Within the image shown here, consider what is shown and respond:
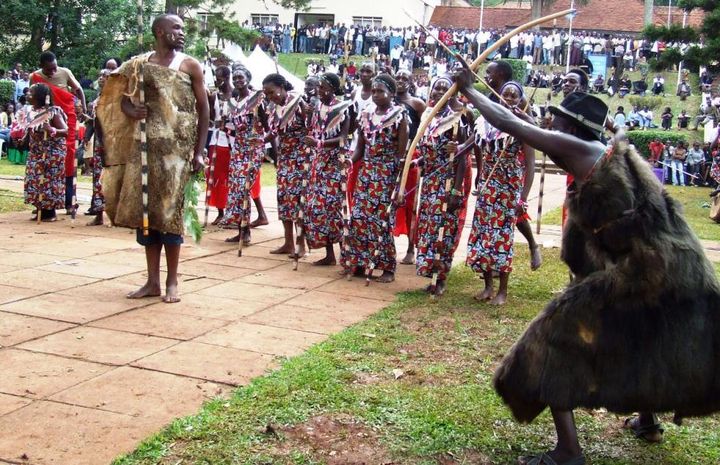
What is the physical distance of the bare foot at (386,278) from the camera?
815 cm

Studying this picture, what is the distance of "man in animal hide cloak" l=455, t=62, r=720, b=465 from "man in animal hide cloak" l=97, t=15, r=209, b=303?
3504mm

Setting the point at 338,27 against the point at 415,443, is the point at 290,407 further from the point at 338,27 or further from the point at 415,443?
the point at 338,27

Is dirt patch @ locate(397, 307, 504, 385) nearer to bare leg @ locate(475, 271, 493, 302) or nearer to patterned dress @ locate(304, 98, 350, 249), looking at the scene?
bare leg @ locate(475, 271, 493, 302)

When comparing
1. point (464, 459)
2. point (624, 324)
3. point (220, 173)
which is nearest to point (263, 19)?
point (220, 173)

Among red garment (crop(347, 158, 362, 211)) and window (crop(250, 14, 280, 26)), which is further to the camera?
window (crop(250, 14, 280, 26))

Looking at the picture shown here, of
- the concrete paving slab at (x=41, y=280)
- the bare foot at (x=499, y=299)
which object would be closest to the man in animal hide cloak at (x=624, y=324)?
the bare foot at (x=499, y=299)

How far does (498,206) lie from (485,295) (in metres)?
0.82

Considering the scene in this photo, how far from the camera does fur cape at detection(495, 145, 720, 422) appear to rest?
354cm

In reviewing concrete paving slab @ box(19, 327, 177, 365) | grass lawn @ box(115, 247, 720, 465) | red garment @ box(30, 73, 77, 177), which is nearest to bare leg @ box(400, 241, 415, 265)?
grass lawn @ box(115, 247, 720, 465)

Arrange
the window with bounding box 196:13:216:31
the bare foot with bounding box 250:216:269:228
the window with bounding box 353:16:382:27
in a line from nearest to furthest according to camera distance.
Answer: the bare foot with bounding box 250:216:269:228 < the window with bounding box 196:13:216:31 < the window with bounding box 353:16:382:27

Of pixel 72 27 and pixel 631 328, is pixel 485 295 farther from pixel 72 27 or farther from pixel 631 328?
pixel 72 27

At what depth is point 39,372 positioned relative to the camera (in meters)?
4.77

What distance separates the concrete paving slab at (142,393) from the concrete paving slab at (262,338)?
2.58ft

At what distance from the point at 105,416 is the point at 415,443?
152 centimetres
